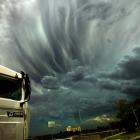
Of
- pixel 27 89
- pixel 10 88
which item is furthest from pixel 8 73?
pixel 27 89

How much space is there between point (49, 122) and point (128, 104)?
58016mm

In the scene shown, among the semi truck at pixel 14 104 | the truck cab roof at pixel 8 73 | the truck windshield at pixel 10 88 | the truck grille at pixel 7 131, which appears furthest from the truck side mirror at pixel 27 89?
the truck grille at pixel 7 131

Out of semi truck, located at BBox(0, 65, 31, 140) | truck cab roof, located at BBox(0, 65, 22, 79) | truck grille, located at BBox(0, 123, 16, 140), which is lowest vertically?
truck grille, located at BBox(0, 123, 16, 140)

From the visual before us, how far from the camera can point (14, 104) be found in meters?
5.80

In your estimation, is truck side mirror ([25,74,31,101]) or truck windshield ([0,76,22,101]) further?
truck side mirror ([25,74,31,101])

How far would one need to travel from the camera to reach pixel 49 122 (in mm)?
48969

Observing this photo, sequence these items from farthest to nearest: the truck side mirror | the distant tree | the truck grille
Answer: the distant tree < the truck side mirror < the truck grille

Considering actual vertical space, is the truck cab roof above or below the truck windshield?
above

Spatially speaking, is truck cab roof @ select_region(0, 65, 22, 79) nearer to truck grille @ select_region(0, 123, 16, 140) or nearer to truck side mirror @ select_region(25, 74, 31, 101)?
truck side mirror @ select_region(25, 74, 31, 101)

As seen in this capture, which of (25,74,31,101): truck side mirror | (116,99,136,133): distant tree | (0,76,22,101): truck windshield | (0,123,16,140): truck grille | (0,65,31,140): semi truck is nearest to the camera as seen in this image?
(0,123,16,140): truck grille

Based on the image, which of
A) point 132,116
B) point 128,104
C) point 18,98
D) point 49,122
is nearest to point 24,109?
point 18,98

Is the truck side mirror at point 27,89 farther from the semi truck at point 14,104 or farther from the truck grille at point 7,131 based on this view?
the truck grille at point 7,131

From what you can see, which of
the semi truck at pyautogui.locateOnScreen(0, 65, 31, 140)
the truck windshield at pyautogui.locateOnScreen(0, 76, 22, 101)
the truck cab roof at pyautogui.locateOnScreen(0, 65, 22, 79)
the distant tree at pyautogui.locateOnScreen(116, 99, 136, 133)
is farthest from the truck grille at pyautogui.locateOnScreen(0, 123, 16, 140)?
the distant tree at pyautogui.locateOnScreen(116, 99, 136, 133)

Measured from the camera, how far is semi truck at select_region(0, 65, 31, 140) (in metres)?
5.39
